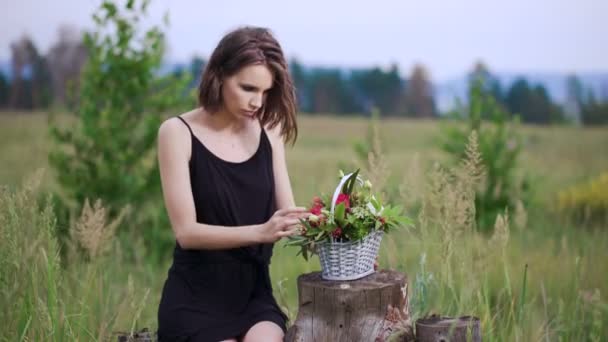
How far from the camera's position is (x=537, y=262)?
A: 6172mm

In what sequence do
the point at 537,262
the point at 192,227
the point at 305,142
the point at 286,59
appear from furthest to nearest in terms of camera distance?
the point at 305,142 → the point at 537,262 → the point at 286,59 → the point at 192,227

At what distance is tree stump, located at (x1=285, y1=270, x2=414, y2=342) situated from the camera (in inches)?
118

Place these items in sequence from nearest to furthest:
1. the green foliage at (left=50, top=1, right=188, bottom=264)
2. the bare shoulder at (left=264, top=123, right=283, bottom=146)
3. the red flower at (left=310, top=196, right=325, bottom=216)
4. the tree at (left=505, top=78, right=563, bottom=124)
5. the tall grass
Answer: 1. the red flower at (left=310, top=196, right=325, bottom=216)
2. the tall grass
3. the bare shoulder at (left=264, top=123, right=283, bottom=146)
4. the green foliage at (left=50, top=1, right=188, bottom=264)
5. the tree at (left=505, top=78, right=563, bottom=124)

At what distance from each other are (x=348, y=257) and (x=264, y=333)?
51 centimetres

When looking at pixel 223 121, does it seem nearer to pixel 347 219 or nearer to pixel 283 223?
pixel 283 223

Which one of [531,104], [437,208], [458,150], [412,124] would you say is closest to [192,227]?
[437,208]

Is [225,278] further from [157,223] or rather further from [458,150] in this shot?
[458,150]

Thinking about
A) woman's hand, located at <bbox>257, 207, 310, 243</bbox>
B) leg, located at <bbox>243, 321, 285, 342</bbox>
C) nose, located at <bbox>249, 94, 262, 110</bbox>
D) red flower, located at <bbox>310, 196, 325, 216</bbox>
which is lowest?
leg, located at <bbox>243, 321, 285, 342</bbox>

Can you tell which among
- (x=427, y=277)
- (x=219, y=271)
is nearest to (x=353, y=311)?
(x=219, y=271)

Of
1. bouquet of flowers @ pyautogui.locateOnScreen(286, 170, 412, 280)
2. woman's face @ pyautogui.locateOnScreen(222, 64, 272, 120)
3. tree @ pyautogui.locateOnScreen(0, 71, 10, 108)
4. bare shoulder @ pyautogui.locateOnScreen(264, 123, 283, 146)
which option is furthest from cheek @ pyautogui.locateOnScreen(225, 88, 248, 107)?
tree @ pyautogui.locateOnScreen(0, 71, 10, 108)

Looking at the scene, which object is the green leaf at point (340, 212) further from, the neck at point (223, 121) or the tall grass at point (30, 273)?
the tall grass at point (30, 273)

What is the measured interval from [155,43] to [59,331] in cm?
415

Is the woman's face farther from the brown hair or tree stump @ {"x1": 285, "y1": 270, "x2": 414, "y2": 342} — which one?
tree stump @ {"x1": 285, "y1": 270, "x2": 414, "y2": 342}

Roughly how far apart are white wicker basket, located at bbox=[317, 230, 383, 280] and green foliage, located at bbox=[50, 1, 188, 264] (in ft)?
14.3
